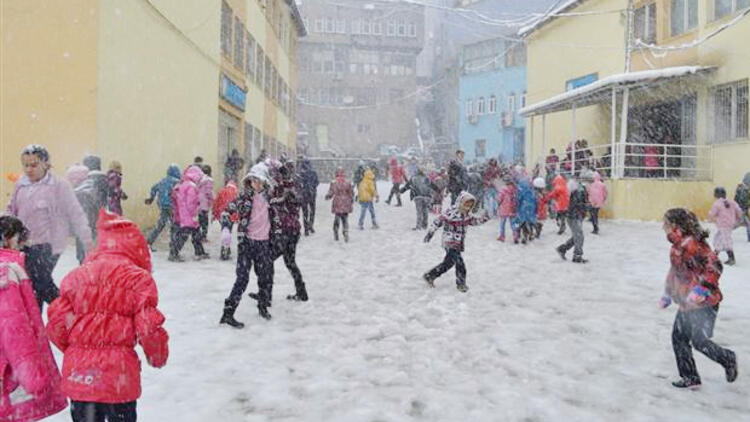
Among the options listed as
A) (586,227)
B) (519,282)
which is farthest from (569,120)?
(519,282)

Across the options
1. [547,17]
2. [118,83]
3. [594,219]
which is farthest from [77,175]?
[547,17]

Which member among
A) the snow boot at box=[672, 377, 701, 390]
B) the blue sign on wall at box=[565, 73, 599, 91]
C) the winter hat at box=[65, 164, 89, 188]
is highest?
the blue sign on wall at box=[565, 73, 599, 91]

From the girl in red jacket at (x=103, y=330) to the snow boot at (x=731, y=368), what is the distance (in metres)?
4.20

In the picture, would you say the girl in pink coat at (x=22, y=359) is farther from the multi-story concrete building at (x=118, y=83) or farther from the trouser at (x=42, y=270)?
the multi-story concrete building at (x=118, y=83)

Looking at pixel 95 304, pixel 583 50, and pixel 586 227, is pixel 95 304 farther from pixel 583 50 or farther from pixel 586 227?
pixel 583 50

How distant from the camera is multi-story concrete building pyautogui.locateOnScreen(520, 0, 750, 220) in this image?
1762 centimetres

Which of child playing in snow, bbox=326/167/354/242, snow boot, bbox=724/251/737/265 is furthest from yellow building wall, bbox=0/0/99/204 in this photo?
snow boot, bbox=724/251/737/265

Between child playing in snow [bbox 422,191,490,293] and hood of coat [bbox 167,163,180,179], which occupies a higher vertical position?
hood of coat [bbox 167,163,180,179]

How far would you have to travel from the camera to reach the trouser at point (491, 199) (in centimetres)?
1825

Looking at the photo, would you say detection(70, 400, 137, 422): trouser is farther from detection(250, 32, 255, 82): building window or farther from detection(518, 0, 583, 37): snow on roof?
detection(518, 0, 583, 37): snow on roof

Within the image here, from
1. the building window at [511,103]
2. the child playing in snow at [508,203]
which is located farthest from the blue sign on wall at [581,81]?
the building window at [511,103]

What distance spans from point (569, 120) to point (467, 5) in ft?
84.1

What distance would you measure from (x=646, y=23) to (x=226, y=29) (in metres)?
13.9

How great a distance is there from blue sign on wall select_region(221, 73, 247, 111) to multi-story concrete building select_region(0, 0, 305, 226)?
90 mm
